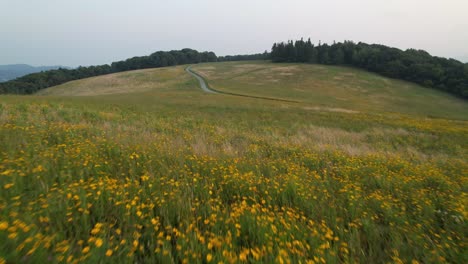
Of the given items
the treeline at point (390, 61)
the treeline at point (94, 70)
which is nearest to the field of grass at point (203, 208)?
the treeline at point (390, 61)

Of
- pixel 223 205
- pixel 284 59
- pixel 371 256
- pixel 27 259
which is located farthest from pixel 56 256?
pixel 284 59

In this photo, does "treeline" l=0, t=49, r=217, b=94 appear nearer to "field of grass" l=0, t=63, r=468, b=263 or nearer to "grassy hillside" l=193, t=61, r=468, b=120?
"grassy hillside" l=193, t=61, r=468, b=120

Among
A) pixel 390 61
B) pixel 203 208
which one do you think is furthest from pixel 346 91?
pixel 203 208

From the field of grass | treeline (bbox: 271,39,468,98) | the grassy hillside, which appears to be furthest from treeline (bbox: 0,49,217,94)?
the field of grass

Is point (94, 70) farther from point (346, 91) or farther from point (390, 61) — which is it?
point (390, 61)

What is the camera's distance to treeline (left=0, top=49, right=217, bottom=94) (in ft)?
238

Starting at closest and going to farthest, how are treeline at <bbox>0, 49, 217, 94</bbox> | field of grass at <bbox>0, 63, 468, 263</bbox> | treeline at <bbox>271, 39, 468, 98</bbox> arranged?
field of grass at <bbox>0, 63, 468, 263</bbox> < treeline at <bbox>271, 39, 468, 98</bbox> < treeline at <bbox>0, 49, 217, 94</bbox>

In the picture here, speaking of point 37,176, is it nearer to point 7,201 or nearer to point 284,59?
point 7,201

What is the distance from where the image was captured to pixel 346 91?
53656 millimetres

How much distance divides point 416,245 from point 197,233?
2794 mm

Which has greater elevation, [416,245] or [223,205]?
[223,205]

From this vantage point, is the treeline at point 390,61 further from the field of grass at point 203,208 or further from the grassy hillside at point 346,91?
the field of grass at point 203,208

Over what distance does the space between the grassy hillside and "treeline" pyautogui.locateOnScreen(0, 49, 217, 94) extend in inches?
2657

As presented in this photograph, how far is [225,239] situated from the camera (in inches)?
92.7
